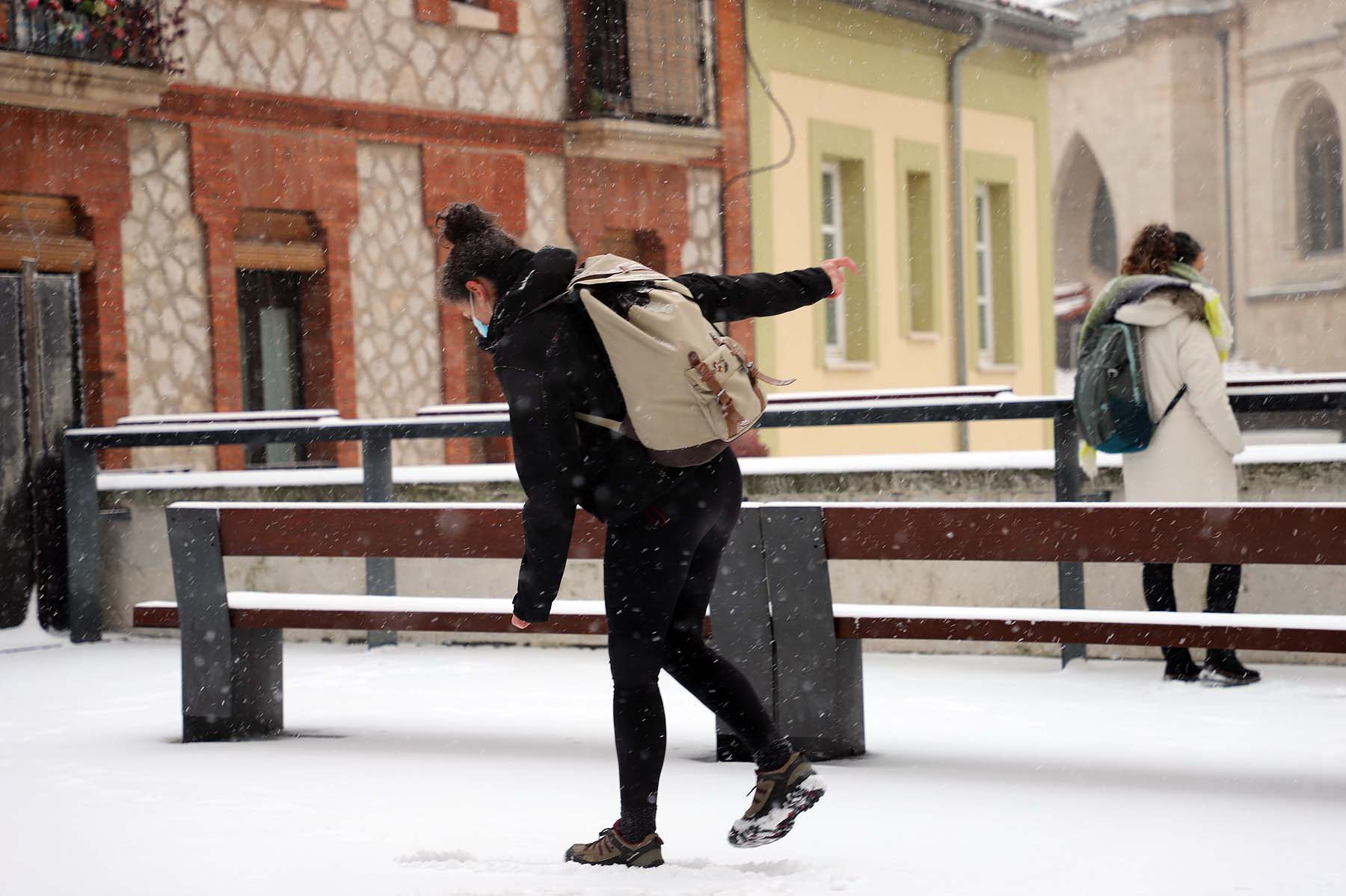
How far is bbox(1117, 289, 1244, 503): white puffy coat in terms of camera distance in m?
7.33

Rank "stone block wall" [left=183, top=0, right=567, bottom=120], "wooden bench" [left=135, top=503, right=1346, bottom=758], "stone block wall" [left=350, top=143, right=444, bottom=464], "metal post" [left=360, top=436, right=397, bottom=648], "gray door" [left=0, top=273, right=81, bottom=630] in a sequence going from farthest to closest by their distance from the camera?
"stone block wall" [left=350, top=143, right=444, bottom=464]
"stone block wall" [left=183, top=0, right=567, bottom=120]
"gray door" [left=0, top=273, right=81, bottom=630]
"metal post" [left=360, top=436, right=397, bottom=648]
"wooden bench" [left=135, top=503, right=1346, bottom=758]

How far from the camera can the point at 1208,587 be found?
288 inches

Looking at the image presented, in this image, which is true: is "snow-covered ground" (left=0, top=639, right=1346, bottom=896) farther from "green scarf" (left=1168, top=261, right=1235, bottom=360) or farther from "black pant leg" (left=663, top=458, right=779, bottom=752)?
"green scarf" (left=1168, top=261, right=1235, bottom=360)

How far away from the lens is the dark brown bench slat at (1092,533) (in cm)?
514

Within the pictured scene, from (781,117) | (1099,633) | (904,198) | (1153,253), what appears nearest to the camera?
(1099,633)

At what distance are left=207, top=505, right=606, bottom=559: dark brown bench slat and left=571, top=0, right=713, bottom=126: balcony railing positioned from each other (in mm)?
10472

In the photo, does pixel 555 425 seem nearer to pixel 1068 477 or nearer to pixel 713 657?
pixel 713 657

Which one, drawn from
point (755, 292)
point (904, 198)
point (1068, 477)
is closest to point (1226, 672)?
point (1068, 477)

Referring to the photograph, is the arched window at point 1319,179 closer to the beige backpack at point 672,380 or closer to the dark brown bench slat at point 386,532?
the dark brown bench slat at point 386,532

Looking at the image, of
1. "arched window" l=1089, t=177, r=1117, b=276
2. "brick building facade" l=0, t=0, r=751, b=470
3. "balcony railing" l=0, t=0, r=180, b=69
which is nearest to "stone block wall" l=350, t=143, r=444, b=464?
"brick building facade" l=0, t=0, r=751, b=470

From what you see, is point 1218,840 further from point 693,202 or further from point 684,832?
point 693,202

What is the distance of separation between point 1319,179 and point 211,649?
32.5m

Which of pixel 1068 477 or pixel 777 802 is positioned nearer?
pixel 777 802

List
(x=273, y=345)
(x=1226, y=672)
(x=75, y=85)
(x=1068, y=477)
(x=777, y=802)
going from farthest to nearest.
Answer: (x=273, y=345), (x=75, y=85), (x=1068, y=477), (x=1226, y=672), (x=777, y=802)
